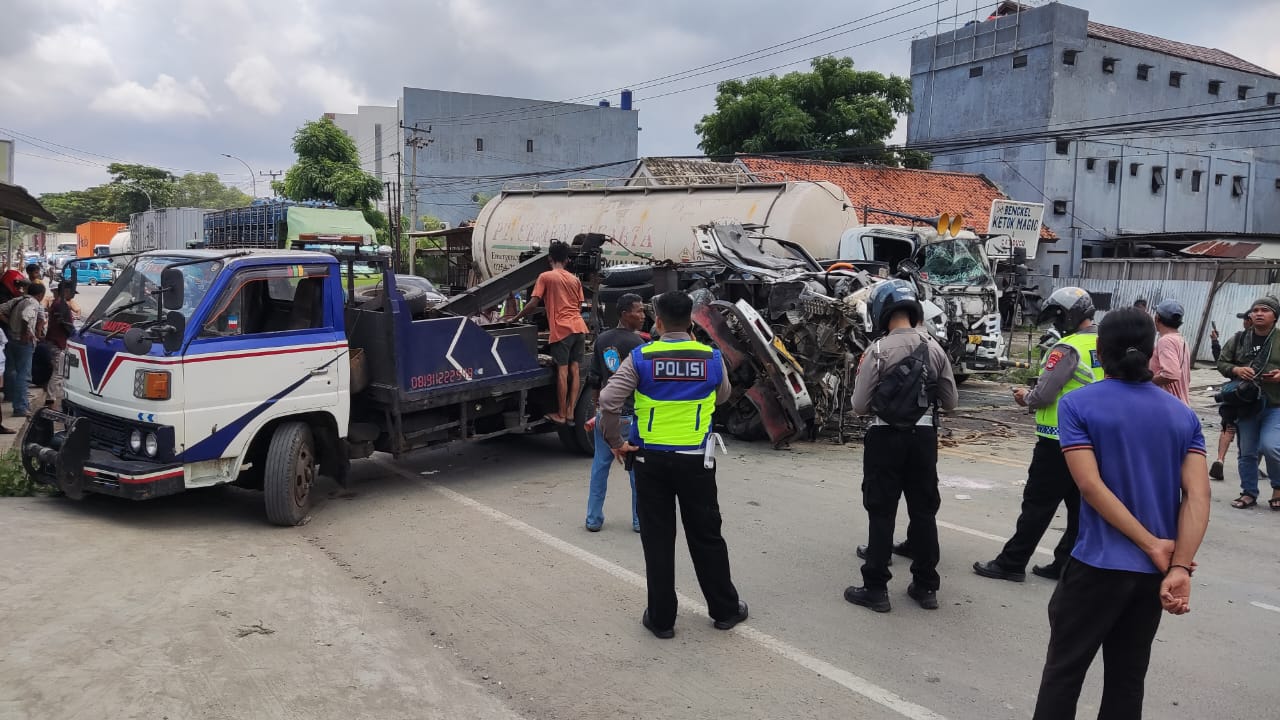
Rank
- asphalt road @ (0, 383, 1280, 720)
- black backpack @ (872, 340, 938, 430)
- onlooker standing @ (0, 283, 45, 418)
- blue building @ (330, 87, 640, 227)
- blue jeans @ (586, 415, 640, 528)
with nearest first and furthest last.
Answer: asphalt road @ (0, 383, 1280, 720) → black backpack @ (872, 340, 938, 430) → blue jeans @ (586, 415, 640, 528) → onlooker standing @ (0, 283, 45, 418) → blue building @ (330, 87, 640, 227)

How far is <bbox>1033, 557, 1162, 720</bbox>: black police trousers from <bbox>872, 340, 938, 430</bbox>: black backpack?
191 centimetres

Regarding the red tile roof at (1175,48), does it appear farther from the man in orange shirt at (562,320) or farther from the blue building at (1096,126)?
the man in orange shirt at (562,320)

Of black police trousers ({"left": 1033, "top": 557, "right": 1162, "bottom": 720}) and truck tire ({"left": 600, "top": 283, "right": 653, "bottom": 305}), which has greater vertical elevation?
truck tire ({"left": 600, "top": 283, "right": 653, "bottom": 305})

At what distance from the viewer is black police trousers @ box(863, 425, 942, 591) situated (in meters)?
5.20

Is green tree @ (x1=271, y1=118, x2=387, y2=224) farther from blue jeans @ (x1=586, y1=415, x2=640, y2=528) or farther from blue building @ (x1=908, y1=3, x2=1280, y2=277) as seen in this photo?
blue jeans @ (x1=586, y1=415, x2=640, y2=528)

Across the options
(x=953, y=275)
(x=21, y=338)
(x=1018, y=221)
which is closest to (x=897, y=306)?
(x=953, y=275)

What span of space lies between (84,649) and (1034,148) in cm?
3725

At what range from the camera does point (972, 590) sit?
18.6ft

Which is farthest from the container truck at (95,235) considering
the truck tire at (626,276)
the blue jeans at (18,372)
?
the truck tire at (626,276)

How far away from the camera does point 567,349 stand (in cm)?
888

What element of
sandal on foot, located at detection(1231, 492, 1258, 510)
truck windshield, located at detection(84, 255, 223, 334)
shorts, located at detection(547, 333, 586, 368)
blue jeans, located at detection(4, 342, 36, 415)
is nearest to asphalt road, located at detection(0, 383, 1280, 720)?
sandal on foot, located at detection(1231, 492, 1258, 510)

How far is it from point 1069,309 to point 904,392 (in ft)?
4.51

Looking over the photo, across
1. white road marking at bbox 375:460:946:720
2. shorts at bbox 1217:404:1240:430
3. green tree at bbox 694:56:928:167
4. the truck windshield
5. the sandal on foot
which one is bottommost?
white road marking at bbox 375:460:946:720

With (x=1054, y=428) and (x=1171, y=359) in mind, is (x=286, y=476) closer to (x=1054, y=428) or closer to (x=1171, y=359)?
(x=1054, y=428)
